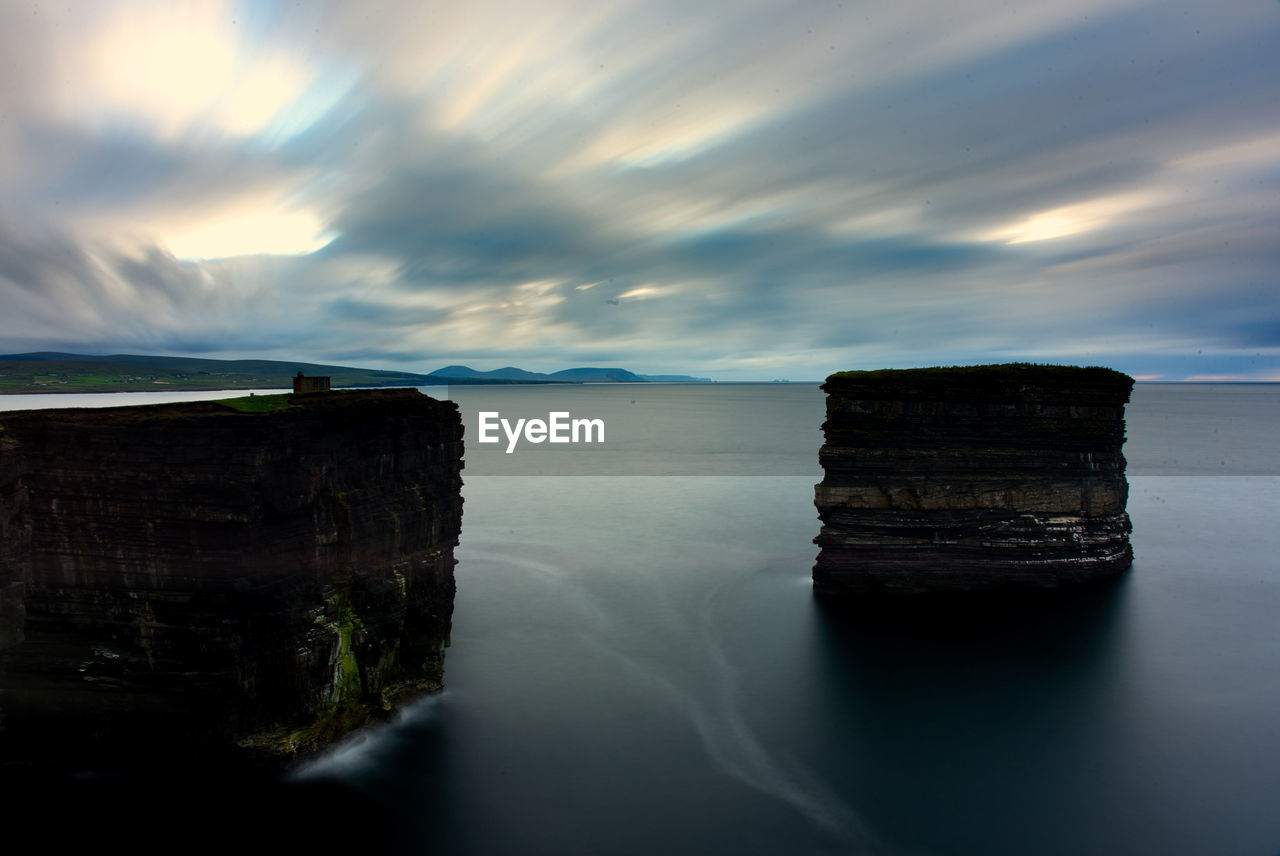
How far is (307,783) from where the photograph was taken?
2336 cm

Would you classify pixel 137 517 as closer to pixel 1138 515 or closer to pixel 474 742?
pixel 474 742

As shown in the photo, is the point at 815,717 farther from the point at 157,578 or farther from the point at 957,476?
the point at 157,578

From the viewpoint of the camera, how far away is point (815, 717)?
3022 centimetres

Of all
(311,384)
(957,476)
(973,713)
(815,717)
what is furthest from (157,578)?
(957,476)

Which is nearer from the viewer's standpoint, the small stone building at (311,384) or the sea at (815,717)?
the sea at (815,717)

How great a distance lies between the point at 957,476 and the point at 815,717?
2050cm

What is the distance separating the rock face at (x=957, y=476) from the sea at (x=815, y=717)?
2.69 m

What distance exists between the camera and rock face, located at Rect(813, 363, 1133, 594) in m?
43.1

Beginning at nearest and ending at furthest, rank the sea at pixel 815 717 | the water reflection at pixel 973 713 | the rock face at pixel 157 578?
the rock face at pixel 157 578 → the sea at pixel 815 717 → the water reflection at pixel 973 713

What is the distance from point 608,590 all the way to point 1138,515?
5998 centimetres

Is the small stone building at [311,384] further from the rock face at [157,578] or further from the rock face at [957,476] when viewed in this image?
the rock face at [957,476]

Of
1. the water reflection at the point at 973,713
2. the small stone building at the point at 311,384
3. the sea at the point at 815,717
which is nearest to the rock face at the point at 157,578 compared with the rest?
the sea at the point at 815,717

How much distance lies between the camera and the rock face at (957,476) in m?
43.1

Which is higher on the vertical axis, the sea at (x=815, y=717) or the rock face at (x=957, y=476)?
the rock face at (x=957, y=476)
